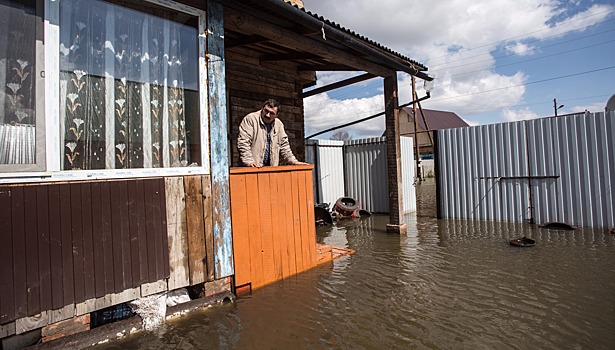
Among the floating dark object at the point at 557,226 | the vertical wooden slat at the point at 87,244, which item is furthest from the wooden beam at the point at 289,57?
the floating dark object at the point at 557,226

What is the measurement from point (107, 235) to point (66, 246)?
0.29 meters

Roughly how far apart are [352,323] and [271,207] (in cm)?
167

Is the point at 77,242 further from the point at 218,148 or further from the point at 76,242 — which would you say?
the point at 218,148

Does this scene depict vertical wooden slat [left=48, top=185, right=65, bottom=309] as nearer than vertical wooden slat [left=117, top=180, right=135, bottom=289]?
Yes

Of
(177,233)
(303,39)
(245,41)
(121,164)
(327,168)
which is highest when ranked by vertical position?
(245,41)

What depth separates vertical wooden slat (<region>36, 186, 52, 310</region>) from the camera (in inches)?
99.3

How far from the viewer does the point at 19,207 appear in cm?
243

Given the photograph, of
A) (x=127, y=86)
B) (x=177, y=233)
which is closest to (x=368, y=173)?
(x=177, y=233)

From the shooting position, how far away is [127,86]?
309 cm

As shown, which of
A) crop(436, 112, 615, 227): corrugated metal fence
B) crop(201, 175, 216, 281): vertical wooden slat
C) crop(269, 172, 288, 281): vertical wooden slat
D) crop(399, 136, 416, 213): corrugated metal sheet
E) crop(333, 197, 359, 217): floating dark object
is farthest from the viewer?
crop(399, 136, 416, 213): corrugated metal sheet

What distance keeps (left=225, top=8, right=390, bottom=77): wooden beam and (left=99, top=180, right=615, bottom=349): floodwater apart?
313cm

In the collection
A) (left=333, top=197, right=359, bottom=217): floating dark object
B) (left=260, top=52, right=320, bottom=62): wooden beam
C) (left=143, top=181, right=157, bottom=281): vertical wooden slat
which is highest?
(left=260, top=52, right=320, bottom=62): wooden beam

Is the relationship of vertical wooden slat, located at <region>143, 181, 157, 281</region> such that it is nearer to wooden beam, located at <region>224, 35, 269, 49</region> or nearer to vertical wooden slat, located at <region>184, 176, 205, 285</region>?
vertical wooden slat, located at <region>184, 176, 205, 285</region>

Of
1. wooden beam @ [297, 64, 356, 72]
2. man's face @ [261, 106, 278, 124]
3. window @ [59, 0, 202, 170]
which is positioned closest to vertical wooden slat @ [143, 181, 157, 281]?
window @ [59, 0, 202, 170]
